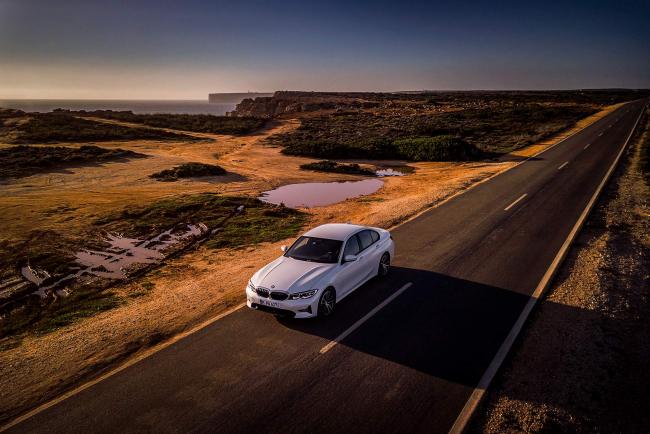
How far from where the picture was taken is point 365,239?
9.98 meters

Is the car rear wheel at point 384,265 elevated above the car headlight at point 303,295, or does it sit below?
below

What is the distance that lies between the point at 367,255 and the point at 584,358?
15.4 feet

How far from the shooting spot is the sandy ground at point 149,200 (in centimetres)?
734

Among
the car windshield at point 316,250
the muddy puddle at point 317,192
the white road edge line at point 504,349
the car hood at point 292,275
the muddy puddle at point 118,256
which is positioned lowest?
the muddy puddle at point 118,256

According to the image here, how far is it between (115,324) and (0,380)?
2.14m

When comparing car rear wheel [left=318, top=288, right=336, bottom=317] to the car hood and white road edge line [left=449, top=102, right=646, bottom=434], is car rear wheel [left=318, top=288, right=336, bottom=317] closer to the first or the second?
the car hood

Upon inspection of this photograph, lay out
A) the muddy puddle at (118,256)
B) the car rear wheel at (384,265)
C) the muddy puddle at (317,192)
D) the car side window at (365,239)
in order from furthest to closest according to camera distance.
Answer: the muddy puddle at (317,192) → the muddy puddle at (118,256) → the car rear wheel at (384,265) → the car side window at (365,239)

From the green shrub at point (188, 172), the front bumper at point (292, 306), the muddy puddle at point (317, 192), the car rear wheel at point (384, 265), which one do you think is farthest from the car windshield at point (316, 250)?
the green shrub at point (188, 172)

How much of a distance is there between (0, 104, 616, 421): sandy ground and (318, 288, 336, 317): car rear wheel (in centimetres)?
233

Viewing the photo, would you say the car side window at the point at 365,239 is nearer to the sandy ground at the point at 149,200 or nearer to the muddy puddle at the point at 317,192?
the sandy ground at the point at 149,200

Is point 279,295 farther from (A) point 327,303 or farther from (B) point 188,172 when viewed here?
(B) point 188,172

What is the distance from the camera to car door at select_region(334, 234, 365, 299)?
8.84 metres

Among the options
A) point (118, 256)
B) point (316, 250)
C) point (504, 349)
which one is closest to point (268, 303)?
point (316, 250)

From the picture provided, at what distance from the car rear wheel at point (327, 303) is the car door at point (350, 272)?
19 centimetres
